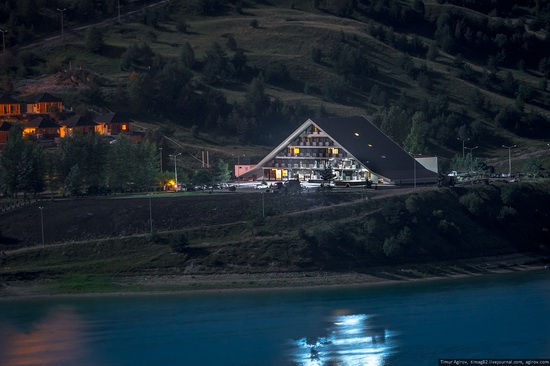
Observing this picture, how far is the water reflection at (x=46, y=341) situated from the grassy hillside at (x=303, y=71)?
49.4m

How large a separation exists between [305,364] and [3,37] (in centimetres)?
11326

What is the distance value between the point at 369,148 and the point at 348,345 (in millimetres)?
42260

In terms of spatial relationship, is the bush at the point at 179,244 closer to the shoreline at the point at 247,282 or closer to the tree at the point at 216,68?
the shoreline at the point at 247,282

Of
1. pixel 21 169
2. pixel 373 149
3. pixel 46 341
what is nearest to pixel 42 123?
pixel 21 169

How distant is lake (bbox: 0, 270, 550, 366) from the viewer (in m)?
61.7

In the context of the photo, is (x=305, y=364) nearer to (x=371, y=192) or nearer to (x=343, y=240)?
(x=343, y=240)

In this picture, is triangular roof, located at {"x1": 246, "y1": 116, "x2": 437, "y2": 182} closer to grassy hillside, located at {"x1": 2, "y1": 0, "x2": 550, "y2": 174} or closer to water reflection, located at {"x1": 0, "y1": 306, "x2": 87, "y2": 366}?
grassy hillside, located at {"x1": 2, "y1": 0, "x2": 550, "y2": 174}

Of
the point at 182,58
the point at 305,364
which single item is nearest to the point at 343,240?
the point at 305,364

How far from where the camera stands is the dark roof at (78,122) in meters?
121

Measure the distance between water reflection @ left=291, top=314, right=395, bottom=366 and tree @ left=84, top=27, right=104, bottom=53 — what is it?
301 feet

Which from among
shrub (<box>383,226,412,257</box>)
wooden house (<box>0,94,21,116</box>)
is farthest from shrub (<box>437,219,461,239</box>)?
wooden house (<box>0,94,21,116</box>)

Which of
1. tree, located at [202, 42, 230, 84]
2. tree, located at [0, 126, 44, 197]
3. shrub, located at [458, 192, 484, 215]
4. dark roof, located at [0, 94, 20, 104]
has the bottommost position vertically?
shrub, located at [458, 192, 484, 215]

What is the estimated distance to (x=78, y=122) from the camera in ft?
396

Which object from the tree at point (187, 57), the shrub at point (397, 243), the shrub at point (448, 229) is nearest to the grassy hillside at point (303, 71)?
the tree at point (187, 57)
